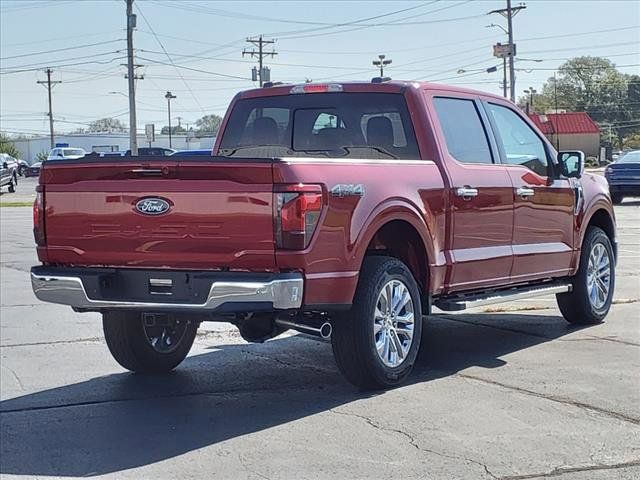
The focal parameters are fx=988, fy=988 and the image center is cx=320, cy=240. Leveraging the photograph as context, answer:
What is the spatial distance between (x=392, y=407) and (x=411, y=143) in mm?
2059

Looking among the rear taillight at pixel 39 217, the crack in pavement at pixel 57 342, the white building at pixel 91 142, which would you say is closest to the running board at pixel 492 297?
the rear taillight at pixel 39 217

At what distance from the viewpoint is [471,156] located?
7.64m

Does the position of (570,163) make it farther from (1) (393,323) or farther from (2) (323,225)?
(2) (323,225)

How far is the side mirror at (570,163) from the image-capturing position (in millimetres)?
8680

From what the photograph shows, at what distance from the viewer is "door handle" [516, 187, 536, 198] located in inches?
312

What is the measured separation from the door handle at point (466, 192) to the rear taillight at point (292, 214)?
1812mm

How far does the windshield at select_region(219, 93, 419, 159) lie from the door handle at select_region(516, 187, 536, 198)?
1.22 m

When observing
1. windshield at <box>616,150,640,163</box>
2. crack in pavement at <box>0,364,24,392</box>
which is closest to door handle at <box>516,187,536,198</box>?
crack in pavement at <box>0,364,24,392</box>

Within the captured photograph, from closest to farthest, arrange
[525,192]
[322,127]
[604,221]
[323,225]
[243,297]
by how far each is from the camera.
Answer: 1. [243,297]
2. [323,225]
3. [322,127]
4. [525,192]
5. [604,221]

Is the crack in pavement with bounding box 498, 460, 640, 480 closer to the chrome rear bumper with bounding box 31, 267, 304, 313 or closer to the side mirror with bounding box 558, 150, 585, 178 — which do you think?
the chrome rear bumper with bounding box 31, 267, 304, 313

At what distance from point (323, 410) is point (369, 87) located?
2.61 metres

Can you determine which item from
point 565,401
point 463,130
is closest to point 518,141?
point 463,130

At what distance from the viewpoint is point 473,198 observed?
736 cm

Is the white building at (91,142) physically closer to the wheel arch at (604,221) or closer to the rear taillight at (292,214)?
the wheel arch at (604,221)
